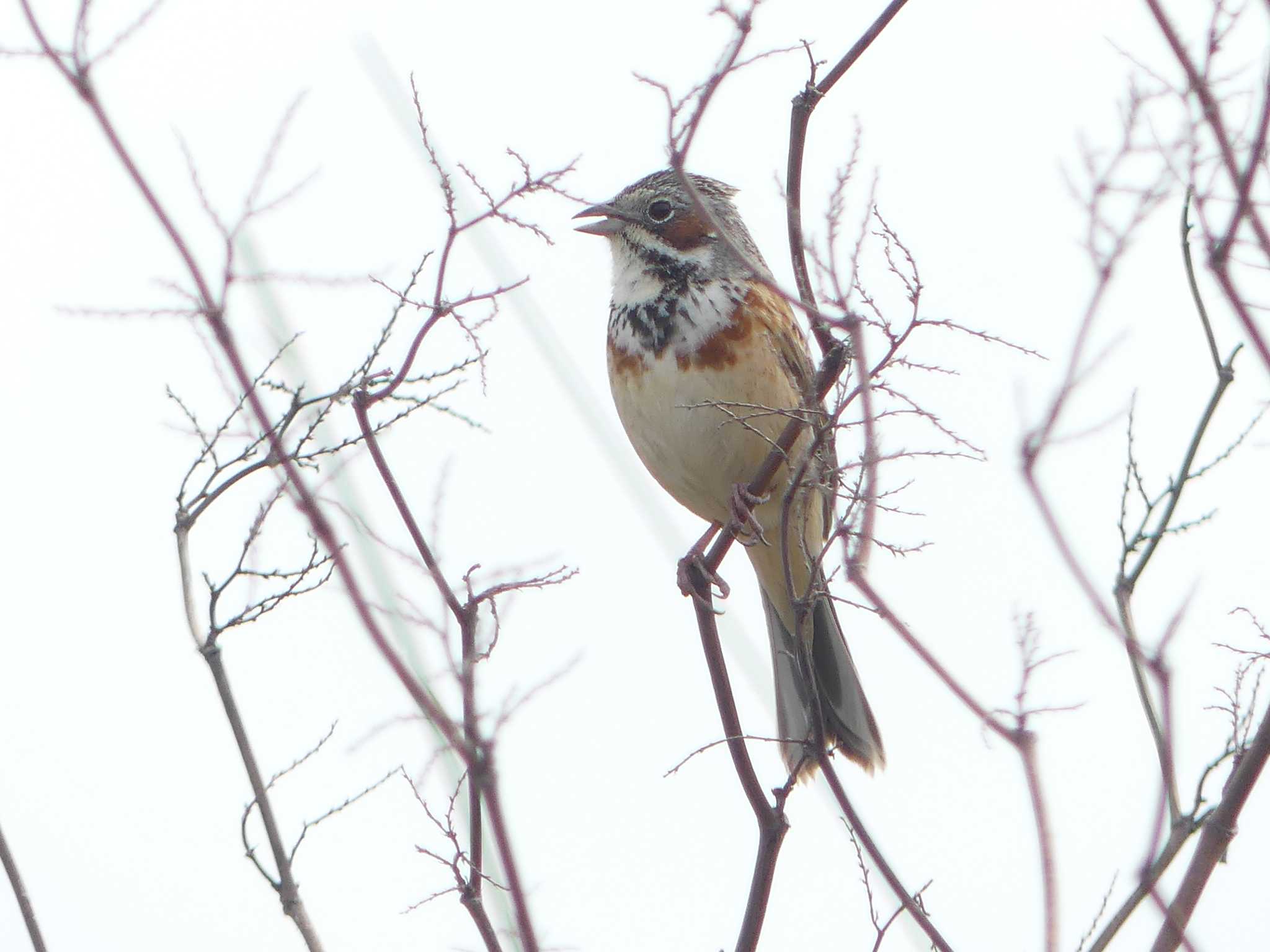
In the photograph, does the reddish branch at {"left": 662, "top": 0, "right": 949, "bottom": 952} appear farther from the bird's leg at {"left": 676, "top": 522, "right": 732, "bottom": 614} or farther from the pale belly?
the pale belly

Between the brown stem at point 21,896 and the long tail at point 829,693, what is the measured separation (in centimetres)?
258

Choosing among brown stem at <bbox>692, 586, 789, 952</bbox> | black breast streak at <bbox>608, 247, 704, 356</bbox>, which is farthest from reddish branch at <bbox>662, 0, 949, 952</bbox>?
black breast streak at <bbox>608, 247, 704, 356</bbox>

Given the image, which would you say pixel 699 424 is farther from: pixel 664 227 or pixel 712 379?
pixel 664 227

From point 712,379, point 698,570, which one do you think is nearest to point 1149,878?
point 698,570

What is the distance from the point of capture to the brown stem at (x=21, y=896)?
2070mm

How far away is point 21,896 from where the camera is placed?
2133 millimetres

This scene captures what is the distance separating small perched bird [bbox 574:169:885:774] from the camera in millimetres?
4445

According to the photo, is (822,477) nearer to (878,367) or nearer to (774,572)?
(878,367)

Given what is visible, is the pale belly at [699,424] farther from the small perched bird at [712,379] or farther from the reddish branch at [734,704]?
the reddish branch at [734,704]

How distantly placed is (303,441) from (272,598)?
0.35 meters

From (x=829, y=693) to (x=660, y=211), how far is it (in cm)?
180

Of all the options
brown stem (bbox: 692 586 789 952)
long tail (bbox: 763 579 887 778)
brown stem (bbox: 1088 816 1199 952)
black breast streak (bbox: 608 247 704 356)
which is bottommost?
brown stem (bbox: 1088 816 1199 952)

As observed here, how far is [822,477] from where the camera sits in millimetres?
2404

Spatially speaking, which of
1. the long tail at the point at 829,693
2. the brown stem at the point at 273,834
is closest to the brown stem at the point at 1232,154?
the brown stem at the point at 273,834
